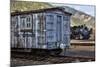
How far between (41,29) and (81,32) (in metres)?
0.55

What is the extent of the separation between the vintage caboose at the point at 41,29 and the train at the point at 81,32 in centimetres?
8

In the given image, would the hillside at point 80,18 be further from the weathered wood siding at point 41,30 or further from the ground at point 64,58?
the ground at point 64,58

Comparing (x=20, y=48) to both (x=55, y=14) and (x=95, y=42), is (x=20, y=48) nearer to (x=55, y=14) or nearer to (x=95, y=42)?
(x=55, y=14)

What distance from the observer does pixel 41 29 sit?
8.90 feet

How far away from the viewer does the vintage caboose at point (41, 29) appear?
103 inches

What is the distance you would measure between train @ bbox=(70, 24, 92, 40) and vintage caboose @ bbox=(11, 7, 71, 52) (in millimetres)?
78

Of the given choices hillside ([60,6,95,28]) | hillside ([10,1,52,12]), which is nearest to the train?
hillside ([60,6,95,28])

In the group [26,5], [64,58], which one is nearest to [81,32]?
[64,58]

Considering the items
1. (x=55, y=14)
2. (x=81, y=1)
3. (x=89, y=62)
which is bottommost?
(x=89, y=62)

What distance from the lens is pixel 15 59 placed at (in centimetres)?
260

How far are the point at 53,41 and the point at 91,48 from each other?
21.5 inches

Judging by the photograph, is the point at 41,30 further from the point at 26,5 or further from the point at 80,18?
the point at 80,18

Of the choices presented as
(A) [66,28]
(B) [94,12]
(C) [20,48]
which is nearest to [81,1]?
(B) [94,12]
